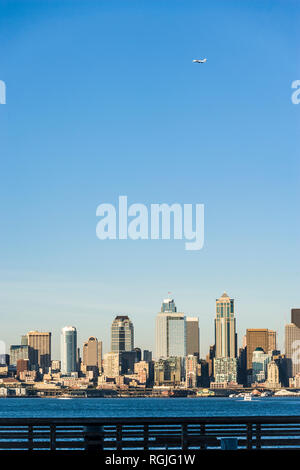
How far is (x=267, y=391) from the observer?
653 feet

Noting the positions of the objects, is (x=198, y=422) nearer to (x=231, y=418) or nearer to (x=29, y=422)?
(x=231, y=418)

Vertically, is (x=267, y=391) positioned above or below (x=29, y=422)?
below
